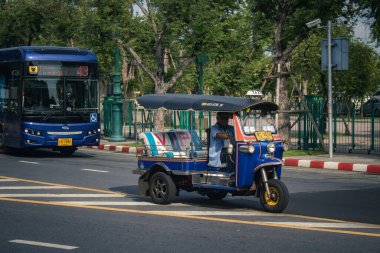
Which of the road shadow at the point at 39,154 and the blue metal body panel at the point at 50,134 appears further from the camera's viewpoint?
the road shadow at the point at 39,154

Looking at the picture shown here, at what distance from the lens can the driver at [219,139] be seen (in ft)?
42.9

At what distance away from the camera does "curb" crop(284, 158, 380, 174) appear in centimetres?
2051

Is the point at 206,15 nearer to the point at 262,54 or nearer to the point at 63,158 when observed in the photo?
the point at 63,158

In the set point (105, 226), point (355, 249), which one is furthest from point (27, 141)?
point (355, 249)

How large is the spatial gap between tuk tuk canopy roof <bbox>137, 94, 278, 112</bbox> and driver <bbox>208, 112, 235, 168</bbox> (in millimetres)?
270

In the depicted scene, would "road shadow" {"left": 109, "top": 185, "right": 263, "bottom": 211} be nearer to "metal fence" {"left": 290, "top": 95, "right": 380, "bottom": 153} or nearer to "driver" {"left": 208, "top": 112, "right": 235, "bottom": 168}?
"driver" {"left": 208, "top": 112, "right": 235, "bottom": 168}

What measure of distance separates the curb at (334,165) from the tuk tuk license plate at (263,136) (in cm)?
826

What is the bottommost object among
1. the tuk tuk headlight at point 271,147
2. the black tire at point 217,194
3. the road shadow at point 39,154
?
the black tire at point 217,194

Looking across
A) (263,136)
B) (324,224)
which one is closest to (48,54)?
(263,136)

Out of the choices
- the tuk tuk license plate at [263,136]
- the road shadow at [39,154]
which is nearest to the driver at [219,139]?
the tuk tuk license plate at [263,136]

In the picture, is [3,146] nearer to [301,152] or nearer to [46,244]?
[301,152]

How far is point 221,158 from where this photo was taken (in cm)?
1310

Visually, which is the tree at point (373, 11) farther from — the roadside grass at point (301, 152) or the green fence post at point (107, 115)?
the green fence post at point (107, 115)

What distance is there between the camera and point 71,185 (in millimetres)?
16688
